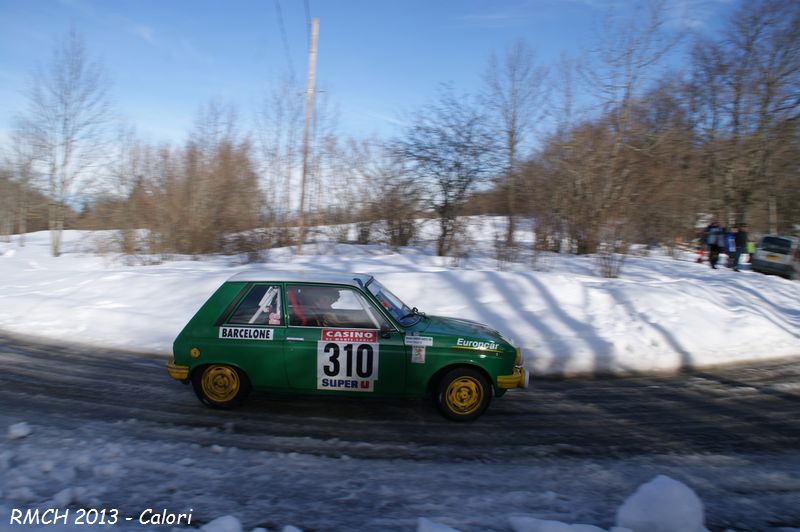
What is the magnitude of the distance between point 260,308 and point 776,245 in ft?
70.5

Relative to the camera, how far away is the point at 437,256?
1812 centimetres

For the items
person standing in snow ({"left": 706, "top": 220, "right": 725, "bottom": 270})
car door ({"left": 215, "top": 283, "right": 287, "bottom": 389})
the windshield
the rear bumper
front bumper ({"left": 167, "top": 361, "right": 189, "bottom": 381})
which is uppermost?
person standing in snow ({"left": 706, "top": 220, "right": 725, "bottom": 270})

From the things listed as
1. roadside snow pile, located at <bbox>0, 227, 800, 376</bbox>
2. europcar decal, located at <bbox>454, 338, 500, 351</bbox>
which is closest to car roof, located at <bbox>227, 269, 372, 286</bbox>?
europcar decal, located at <bbox>454, 338, 500, 351</bbox>

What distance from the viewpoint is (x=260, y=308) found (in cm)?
570

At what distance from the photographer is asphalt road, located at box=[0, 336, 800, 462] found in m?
4.84

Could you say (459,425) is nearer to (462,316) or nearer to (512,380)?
(512,380)

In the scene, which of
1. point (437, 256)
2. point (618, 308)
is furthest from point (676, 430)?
point (437, 256)

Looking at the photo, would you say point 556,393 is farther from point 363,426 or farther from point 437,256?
point 437,256

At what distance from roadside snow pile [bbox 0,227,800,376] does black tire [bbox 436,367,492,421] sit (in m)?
2.68

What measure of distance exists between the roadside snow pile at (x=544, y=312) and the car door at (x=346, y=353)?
3.36 meters

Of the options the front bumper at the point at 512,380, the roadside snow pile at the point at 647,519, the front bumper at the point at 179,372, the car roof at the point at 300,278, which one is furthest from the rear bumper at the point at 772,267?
the front bumper at the point at 179,372

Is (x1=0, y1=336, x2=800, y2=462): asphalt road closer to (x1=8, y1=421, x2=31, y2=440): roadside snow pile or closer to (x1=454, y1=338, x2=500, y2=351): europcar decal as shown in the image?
(x1=8, y1=421, x2=31, y2=440): roadside snow pile

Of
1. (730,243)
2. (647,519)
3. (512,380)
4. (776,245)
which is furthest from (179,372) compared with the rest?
(776,245)

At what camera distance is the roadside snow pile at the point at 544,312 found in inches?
342
